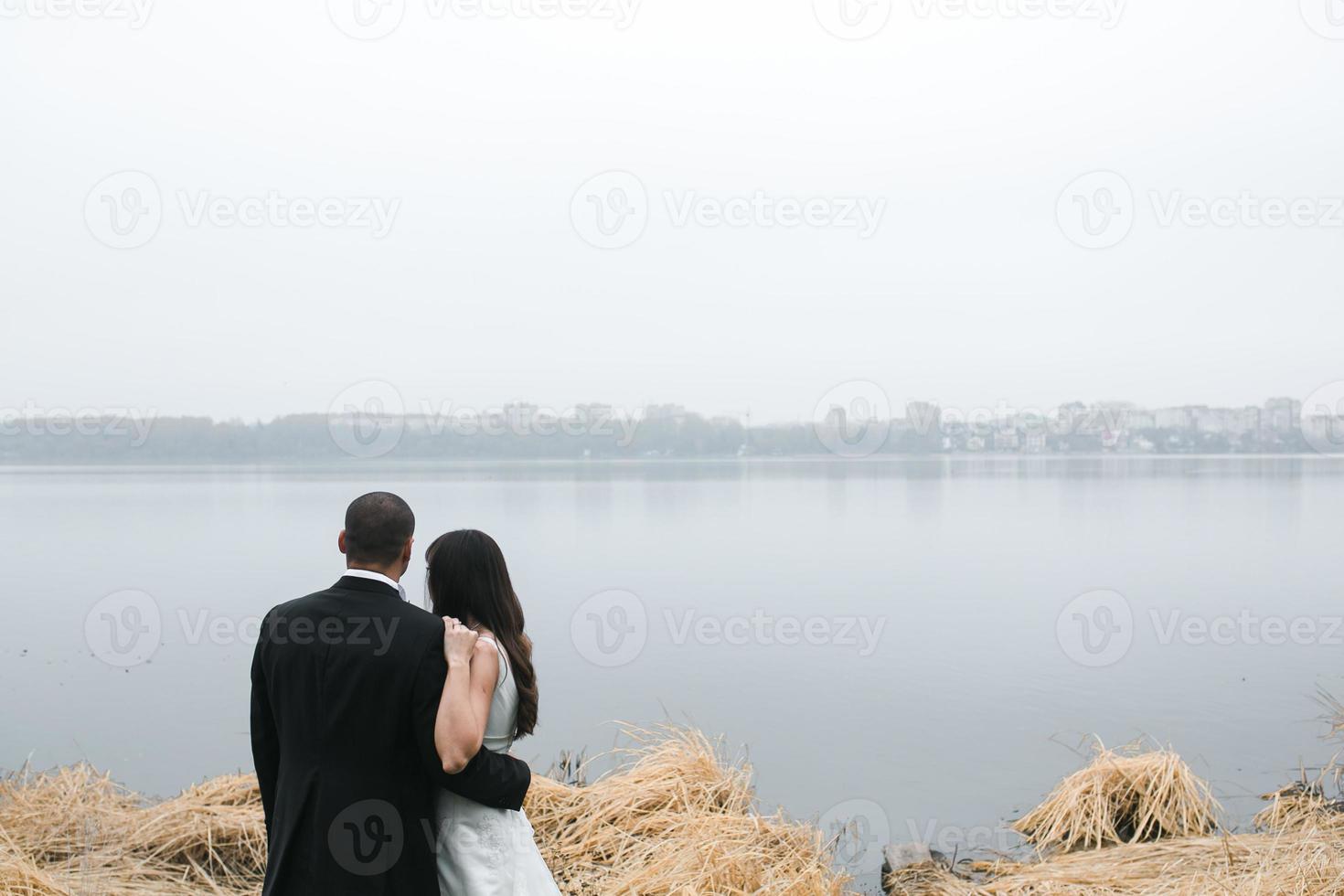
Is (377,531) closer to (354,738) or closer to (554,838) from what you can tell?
(354,738)

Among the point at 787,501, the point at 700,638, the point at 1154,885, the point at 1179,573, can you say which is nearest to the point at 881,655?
the point at 700,638

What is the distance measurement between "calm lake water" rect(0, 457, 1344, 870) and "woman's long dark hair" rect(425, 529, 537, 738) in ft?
14.4

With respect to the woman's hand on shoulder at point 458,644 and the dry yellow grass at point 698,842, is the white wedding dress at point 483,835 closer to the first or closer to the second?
the woman's hand on shoulder at point 458,644

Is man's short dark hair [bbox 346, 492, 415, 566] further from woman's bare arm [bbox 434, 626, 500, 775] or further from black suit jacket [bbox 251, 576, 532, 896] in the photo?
woman's bare arm [bbox 434, 626, 500, 775]

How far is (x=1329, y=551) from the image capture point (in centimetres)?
2630

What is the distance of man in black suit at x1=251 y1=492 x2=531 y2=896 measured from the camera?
254cm

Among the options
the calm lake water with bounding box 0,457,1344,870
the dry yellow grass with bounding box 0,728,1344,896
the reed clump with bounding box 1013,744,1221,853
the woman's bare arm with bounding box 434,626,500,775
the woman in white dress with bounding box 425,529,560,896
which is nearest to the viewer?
the woman's bare arm with bounding box 434,626,500,775

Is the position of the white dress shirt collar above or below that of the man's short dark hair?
below

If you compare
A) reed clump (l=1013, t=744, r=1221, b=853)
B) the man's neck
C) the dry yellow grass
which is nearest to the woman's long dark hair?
the man's neck

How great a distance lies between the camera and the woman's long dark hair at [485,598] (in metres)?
2.82

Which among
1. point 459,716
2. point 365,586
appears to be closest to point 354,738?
point 459,716

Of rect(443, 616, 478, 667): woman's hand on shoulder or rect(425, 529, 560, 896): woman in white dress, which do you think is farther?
rect(425, 529, 560, 896): woman in white dress

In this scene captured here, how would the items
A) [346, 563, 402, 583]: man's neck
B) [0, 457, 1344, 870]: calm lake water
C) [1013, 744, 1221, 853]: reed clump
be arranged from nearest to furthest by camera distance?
[346, 563, 402, 583]: man's neck
[1013, 744, 1221, 853]: reed clump
[0, 457, 1344, 870]: calm lake water

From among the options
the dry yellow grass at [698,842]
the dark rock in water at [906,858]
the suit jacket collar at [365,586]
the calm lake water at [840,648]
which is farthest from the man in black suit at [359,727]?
the calm lake water at [840,648]
